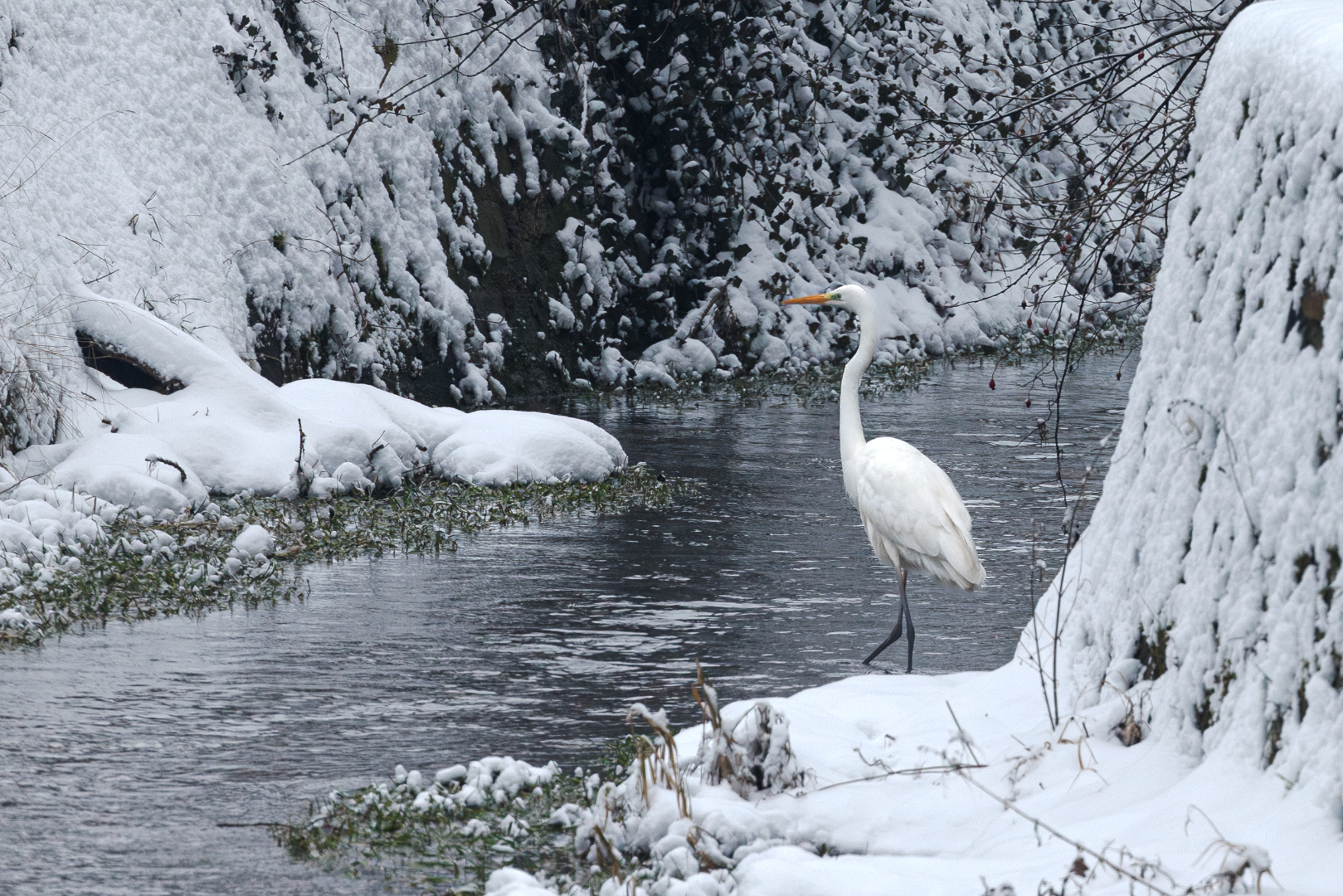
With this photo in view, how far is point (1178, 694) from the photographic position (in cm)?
442

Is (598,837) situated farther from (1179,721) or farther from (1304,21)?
(1304,21)

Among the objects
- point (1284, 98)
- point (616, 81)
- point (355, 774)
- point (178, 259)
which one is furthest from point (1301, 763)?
point (616, 81)

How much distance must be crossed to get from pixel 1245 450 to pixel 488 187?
1399 centimetres

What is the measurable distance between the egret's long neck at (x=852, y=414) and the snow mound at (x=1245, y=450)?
3178 mm

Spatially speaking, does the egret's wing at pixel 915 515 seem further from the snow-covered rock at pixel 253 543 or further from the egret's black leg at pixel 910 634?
the snow-covered rock at pixel 253 543

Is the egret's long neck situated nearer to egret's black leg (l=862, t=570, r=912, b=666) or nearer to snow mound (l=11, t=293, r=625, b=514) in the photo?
egret's black leg (l=862, t=570, r=912, b=666)

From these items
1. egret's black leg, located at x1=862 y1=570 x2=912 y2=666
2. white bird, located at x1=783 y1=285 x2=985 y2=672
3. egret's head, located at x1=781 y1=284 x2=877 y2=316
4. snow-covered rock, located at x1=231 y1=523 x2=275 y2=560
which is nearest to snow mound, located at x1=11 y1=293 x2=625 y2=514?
snow-covered rock, located at x1=231 y1=523 x2=275 y2=560

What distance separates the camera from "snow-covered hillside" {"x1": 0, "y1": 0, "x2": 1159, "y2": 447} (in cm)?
1286

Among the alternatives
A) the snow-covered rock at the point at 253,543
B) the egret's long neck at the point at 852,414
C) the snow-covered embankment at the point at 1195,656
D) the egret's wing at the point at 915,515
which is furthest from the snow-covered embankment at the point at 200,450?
the snow-covered embankment at the point at 1195,656

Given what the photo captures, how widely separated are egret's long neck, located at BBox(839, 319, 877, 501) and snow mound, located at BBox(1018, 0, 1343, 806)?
3178 millimetres

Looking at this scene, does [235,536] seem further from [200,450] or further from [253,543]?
[200,450]

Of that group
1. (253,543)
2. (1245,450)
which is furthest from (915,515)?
(253,543)

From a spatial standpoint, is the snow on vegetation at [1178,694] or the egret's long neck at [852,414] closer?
the snow on vegetation at [1178,694]

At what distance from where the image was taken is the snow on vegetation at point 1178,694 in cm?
390
